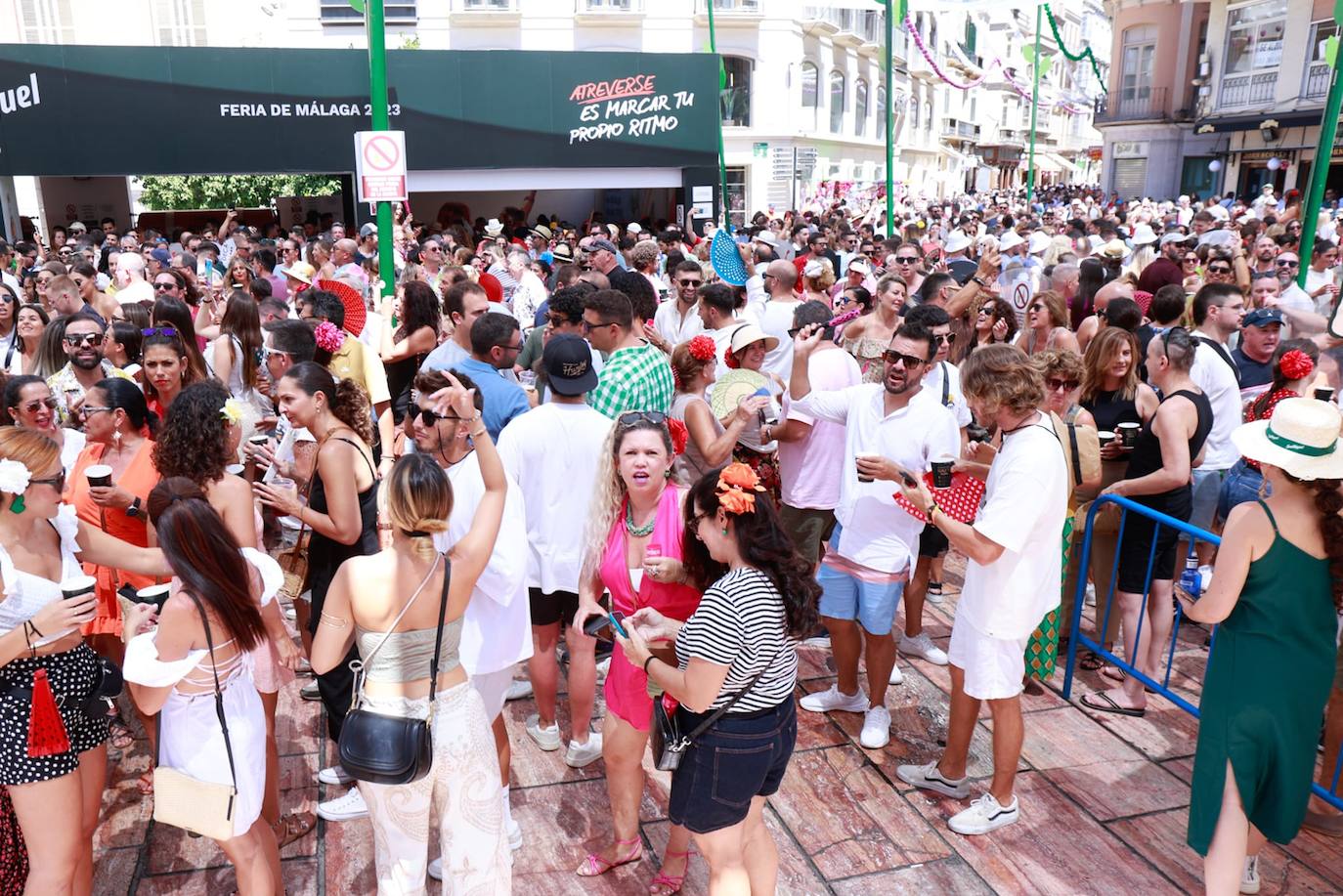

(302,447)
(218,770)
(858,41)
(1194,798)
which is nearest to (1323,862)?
(1194,798)

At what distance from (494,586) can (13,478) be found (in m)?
1.46

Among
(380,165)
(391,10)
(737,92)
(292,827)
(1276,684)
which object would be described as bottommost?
(292,827)

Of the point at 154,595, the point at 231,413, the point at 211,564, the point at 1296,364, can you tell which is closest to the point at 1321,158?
the point at 1296,364

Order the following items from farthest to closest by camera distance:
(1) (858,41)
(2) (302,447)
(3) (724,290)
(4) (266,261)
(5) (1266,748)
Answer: (1) (858,41) → (4) (266,261) → (3) (724,290) → (2) (302,447) → (5) (1266,748)

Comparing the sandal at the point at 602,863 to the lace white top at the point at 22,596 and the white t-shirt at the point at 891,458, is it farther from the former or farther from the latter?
the lace white top at the point at 22,596

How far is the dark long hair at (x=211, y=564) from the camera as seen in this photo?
106 inches

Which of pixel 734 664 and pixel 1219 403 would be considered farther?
pixel 1219 403

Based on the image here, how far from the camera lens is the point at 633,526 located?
3279 millimetres

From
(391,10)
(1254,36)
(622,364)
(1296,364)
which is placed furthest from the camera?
(391,10)

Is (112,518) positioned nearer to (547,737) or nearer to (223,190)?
(547,737)

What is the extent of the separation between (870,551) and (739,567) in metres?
1.60

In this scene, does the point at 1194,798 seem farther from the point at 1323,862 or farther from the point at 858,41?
the point at 858,41

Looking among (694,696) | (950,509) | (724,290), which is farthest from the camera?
(724,290)

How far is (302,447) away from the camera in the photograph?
13.3 ft
